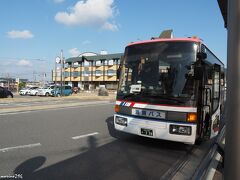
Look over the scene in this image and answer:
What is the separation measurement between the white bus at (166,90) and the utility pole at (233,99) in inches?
138

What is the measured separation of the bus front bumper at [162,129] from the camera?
6254mm

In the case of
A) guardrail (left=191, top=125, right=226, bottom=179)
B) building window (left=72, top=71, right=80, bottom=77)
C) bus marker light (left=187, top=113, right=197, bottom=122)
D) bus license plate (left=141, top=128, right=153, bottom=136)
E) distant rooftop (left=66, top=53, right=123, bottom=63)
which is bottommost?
guardrail (left=191, top=125, right=226, bottom=179)

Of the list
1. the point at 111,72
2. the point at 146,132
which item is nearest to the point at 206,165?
A: the point at 146,132

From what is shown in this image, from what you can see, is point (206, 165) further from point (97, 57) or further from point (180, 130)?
point (97, 57)

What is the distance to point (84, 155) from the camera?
6.21 meters

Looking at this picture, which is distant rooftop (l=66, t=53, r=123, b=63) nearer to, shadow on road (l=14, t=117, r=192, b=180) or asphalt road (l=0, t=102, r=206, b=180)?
asphalt road (l=0, t=102, r=206, b=180)

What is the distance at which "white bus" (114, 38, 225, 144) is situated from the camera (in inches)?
248

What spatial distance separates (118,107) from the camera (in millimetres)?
7523

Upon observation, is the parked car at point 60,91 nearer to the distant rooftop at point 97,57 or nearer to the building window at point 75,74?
the distant rooftop at point 97,57

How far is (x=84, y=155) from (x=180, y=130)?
7.84 ft

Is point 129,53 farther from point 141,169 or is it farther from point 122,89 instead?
point 141,169

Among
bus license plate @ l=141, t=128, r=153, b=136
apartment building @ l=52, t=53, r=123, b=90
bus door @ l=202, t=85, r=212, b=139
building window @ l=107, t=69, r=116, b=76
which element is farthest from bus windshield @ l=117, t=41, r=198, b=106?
building window @ l=107, t=69, r=116, b=76

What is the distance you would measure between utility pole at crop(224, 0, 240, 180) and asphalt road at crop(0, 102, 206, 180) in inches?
96.6

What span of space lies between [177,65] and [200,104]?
1.15m
